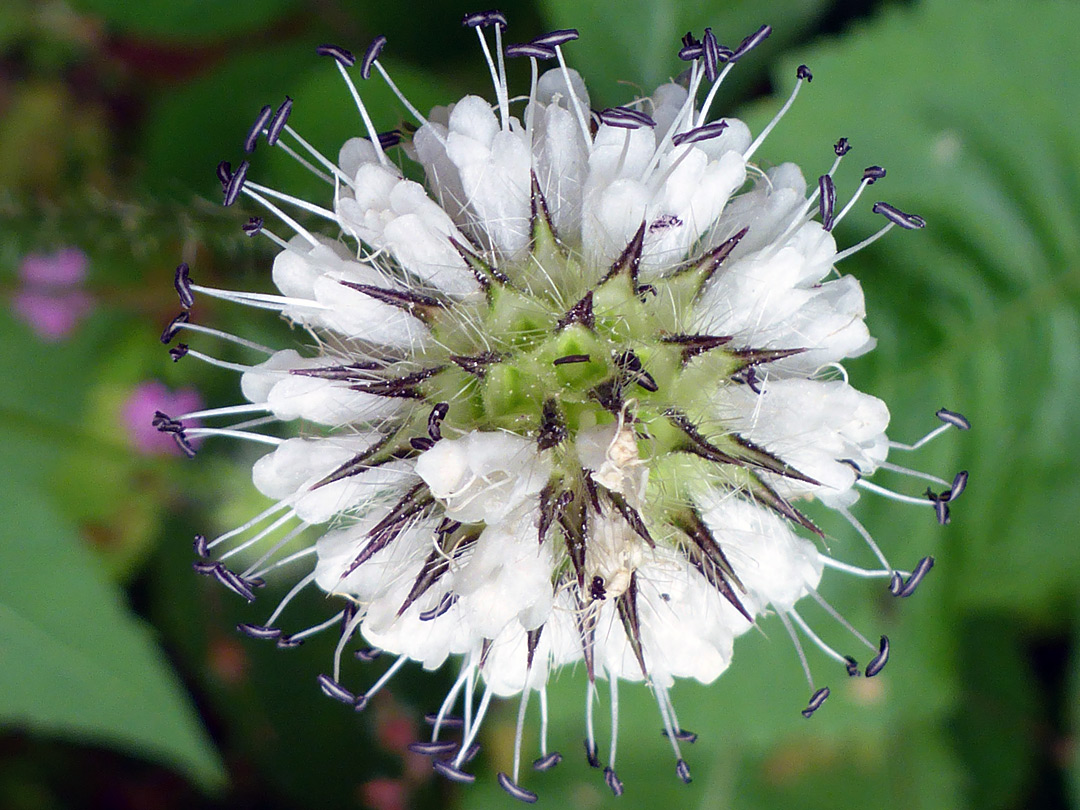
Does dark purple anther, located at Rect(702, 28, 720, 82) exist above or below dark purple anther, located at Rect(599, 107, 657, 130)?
above

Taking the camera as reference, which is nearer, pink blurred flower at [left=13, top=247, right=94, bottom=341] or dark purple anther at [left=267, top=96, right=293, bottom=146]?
dark purple anther at [left=267, top=96, right=293, bottom=146]

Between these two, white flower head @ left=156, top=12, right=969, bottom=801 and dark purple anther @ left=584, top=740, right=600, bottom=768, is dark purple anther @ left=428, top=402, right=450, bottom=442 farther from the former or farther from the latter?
dark purple anther @ left=584, top=740, right=600, bottom=768

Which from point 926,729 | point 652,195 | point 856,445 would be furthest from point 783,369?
point 926,729

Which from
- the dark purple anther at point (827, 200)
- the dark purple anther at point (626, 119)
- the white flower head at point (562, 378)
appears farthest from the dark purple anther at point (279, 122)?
the dark purple anther at point (827, 200)

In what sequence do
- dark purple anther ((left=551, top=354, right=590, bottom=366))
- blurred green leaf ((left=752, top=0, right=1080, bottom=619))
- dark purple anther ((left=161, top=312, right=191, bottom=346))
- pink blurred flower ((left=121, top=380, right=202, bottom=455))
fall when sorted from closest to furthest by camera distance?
Answer: 1. dark purple anther ((left=551, top=354, right=590, bottom=366))
2. dark purple anther ((left=161, top=312, right=191, bottom=346))
3. blurred green leaf ((left=752, top=0, right=1080, bottom=619))
4. pink blurred flower ((left=121, top=380, right=202, bottom=455))

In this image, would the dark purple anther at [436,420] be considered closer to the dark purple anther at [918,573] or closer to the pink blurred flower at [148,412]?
the dark purple anther at [918,573]

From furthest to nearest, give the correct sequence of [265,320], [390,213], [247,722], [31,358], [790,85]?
[247,722] < [31,358] < [265,320] < [790,85] < [390,213]

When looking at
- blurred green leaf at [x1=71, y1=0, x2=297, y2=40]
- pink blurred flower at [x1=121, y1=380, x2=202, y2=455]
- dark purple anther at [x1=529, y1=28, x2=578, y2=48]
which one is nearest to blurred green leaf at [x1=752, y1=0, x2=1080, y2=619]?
dark purple anther at [x1=529, y1=28, x2=578, y2=48]

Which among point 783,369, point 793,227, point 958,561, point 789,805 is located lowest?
point 789,805

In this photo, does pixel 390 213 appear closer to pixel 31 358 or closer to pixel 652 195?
pixel 652 195
